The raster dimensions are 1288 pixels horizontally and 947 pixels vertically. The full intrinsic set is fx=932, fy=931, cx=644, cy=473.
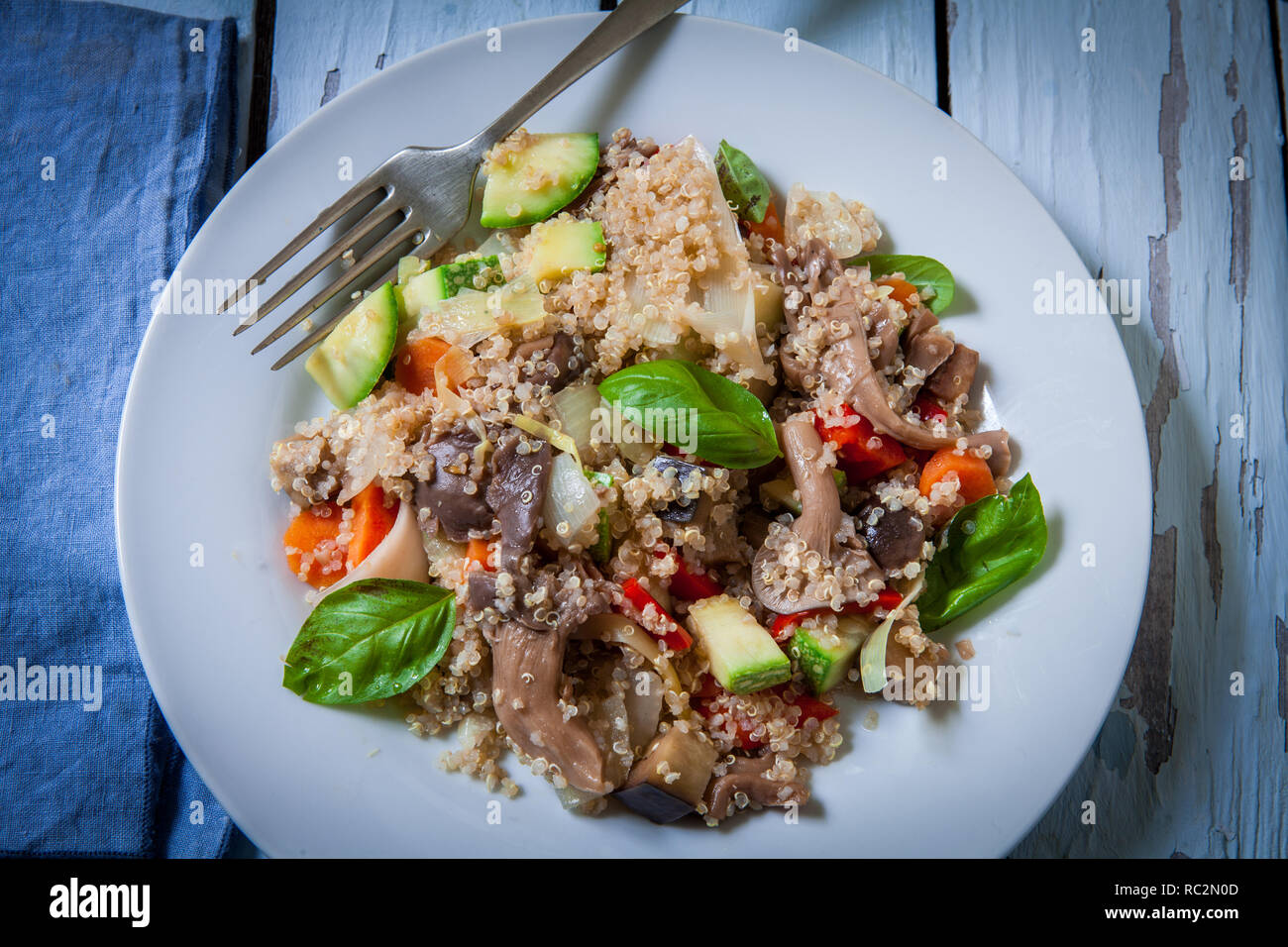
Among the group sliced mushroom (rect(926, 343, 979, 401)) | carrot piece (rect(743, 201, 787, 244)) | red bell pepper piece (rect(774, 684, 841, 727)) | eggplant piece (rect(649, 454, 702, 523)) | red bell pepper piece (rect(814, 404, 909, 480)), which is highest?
carrot piece (rect(743, 201, 787, 244))

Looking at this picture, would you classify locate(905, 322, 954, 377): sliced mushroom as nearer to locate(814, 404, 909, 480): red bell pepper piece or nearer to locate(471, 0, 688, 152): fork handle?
locate(814, 404, 909, 480): red bell pepper piece

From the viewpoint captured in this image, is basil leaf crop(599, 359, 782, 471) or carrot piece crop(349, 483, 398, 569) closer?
basil leaf crop(599, 359, 782, 471)

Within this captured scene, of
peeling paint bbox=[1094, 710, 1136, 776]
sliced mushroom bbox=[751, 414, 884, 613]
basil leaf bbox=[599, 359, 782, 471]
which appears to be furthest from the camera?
peeling paint bbox=[1094, 710, 1136, 776]

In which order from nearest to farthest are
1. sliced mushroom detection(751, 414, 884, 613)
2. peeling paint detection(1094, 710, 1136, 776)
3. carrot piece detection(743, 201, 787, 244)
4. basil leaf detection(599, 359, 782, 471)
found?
basil leaf detection(599, 359, 782, 471)
sliced mushroom detection(751, 414, 884, 613)
carrot piece detection(743, 201, 787, 244)
peeling paint detection(1094, 710, 1136, 776)

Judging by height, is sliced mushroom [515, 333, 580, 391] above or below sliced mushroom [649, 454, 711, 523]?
above

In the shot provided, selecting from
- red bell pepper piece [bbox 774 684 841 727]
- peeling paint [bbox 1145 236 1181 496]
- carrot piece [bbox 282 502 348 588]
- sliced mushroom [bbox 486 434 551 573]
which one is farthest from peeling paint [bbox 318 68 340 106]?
peeling paint [bbox 1145 236 1181 496]

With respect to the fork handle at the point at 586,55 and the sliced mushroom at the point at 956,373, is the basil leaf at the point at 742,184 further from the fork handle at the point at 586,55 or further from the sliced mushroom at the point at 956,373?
the sliced mushroom at the point at 956,373

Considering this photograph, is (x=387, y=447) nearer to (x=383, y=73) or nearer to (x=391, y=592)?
(x=391, y=592)
